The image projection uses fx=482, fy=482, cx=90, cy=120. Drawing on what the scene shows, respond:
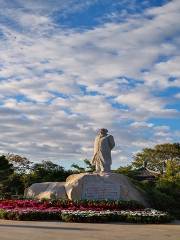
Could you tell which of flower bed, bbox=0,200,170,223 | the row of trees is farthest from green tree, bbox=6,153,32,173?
flower bed, bbox=0,200,170,223

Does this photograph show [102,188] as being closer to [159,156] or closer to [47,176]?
[47,176]

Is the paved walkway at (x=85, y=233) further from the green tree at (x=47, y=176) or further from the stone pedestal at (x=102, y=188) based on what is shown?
the green tree at (x=47, y=176)

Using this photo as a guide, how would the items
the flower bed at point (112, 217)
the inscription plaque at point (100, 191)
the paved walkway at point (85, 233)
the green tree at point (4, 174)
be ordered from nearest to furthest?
the paved walkway at point (85, 233), the flower bed at point (112, 217), the inscription plaque at point (100, 191), the green tree at point (4, 174)

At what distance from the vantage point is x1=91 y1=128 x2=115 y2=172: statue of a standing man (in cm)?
2605

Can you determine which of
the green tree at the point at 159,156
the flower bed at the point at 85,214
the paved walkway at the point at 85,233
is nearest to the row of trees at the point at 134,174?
the green tree at the point at 159,156

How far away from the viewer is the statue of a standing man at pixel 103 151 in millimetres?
26047

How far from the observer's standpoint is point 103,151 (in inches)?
1027

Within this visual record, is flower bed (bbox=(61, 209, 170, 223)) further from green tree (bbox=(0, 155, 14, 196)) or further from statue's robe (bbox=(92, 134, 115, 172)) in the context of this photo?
green tree (bbox=(0, 155, 14, 196))

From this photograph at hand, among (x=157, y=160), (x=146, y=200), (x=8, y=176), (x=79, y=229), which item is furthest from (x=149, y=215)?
(x=157, y=160)

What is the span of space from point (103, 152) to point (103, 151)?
2.4 inches

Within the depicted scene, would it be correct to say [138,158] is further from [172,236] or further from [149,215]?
[172,236]

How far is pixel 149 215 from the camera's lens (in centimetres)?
1850

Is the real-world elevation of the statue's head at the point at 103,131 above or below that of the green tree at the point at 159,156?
below

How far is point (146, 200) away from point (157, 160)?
1256 inches
